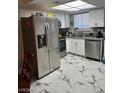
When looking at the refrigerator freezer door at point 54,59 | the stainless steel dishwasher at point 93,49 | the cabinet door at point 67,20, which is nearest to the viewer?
the refrigerator freezer door at point 54,59

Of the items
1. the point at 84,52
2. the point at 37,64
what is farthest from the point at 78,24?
the point at 37,64

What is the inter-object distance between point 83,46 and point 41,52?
265 cm

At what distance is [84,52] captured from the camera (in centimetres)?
583

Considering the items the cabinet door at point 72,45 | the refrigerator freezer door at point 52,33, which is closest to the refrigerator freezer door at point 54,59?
the refrigerator freezer door at point 52,33

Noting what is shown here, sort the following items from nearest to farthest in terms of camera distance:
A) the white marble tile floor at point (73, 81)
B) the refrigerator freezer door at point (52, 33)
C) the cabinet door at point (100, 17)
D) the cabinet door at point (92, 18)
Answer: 1. the white marble tile floor at point (73, 81)
2. the refrigerator freezer door at point (52, 33)
3. the cabinet door at point (100, 17)
4. the cabinet door at point (92, 18)

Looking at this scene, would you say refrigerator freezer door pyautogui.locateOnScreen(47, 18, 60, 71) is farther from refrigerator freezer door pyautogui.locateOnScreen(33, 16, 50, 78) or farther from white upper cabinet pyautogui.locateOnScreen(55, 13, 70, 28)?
white upper cabinet pyautogui.locateOnScreen(55, 13, 70, 28)

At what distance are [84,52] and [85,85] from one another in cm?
275

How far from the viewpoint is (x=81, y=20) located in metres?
6.90

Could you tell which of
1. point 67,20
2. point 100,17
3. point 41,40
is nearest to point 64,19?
point 67,20

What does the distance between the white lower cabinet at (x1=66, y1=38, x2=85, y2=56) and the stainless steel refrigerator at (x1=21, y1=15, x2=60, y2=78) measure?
200 centimetres

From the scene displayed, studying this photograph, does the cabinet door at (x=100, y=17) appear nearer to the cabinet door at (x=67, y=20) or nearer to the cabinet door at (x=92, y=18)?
the cabinet door at (x=92, y=18)

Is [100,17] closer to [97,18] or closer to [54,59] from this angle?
[97,18]

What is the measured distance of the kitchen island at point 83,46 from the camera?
5.11 meters
